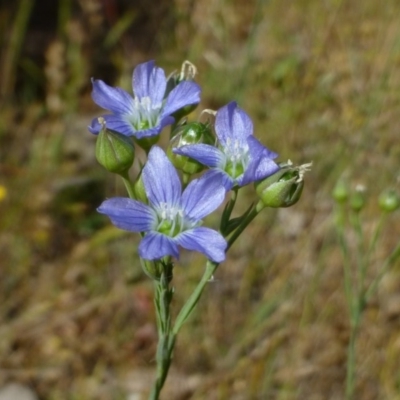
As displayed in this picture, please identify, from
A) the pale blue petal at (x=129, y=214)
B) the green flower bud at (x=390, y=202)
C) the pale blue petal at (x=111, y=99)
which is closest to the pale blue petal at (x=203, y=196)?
the pale blue petal at (x=129, y=214)

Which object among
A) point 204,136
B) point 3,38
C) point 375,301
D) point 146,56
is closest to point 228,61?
point 146,56

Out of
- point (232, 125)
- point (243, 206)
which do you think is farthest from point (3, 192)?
point (232, 125)

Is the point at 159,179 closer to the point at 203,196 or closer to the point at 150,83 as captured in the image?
the point at 203,196

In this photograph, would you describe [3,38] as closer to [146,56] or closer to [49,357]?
[146,56]

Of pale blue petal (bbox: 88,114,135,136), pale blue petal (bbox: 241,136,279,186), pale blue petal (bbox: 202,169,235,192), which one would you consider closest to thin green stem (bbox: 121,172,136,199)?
pale blue petal (bbox: 88,114,135,136)

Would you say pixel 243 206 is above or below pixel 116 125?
below

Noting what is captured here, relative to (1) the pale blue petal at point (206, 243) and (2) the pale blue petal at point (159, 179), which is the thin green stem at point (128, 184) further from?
(1) the pale blue petal at point (206, 243)

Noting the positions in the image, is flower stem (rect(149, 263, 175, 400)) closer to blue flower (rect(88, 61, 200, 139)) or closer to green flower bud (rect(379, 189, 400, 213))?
blue flower (rect(88, 61, 200, 139))
